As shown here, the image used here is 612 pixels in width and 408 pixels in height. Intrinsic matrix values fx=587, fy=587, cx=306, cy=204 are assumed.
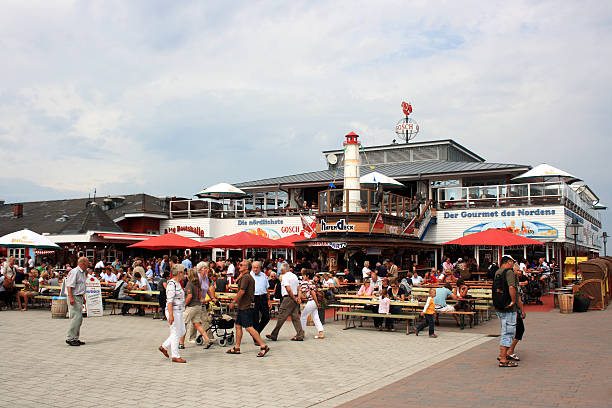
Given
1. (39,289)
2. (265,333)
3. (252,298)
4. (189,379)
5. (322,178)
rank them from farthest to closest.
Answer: (322,178) → (39,289) → (265,333) → (252,298) → (189,379)

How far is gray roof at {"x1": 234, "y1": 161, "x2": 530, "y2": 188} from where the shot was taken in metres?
29.3

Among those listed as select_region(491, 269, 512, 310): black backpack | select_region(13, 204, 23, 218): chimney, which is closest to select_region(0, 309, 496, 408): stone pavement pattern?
select_region(491, 269, 512, 310): black backpack

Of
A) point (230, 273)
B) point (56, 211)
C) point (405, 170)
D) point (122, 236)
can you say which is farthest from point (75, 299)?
point (56, 211)

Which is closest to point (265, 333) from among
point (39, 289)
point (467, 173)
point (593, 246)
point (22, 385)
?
point (22, 385)

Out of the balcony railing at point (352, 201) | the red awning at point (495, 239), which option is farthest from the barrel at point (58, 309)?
the red awning at point (495, 239)

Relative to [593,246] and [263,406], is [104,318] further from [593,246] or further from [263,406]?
[593,246]

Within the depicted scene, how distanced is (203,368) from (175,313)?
113 centimetres

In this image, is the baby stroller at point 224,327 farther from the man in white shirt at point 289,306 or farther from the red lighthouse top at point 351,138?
the red lighthouse top at point 351,138

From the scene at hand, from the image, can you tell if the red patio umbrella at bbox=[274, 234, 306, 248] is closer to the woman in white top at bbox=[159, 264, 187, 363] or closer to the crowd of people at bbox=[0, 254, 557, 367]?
the crowd of people at bbox=[0, 254, 557, 367]

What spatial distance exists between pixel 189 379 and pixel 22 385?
7.03 ft

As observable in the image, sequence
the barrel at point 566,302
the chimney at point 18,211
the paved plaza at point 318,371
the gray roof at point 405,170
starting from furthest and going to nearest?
the chimney at point 18,211 → the gray roof at point 405,170 → the barrel at point 566,302 → the paved plaza at point 318,371

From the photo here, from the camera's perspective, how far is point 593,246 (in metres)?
35.9

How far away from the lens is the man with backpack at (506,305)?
29.6 ft

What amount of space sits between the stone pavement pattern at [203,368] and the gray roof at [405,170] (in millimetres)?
17211
